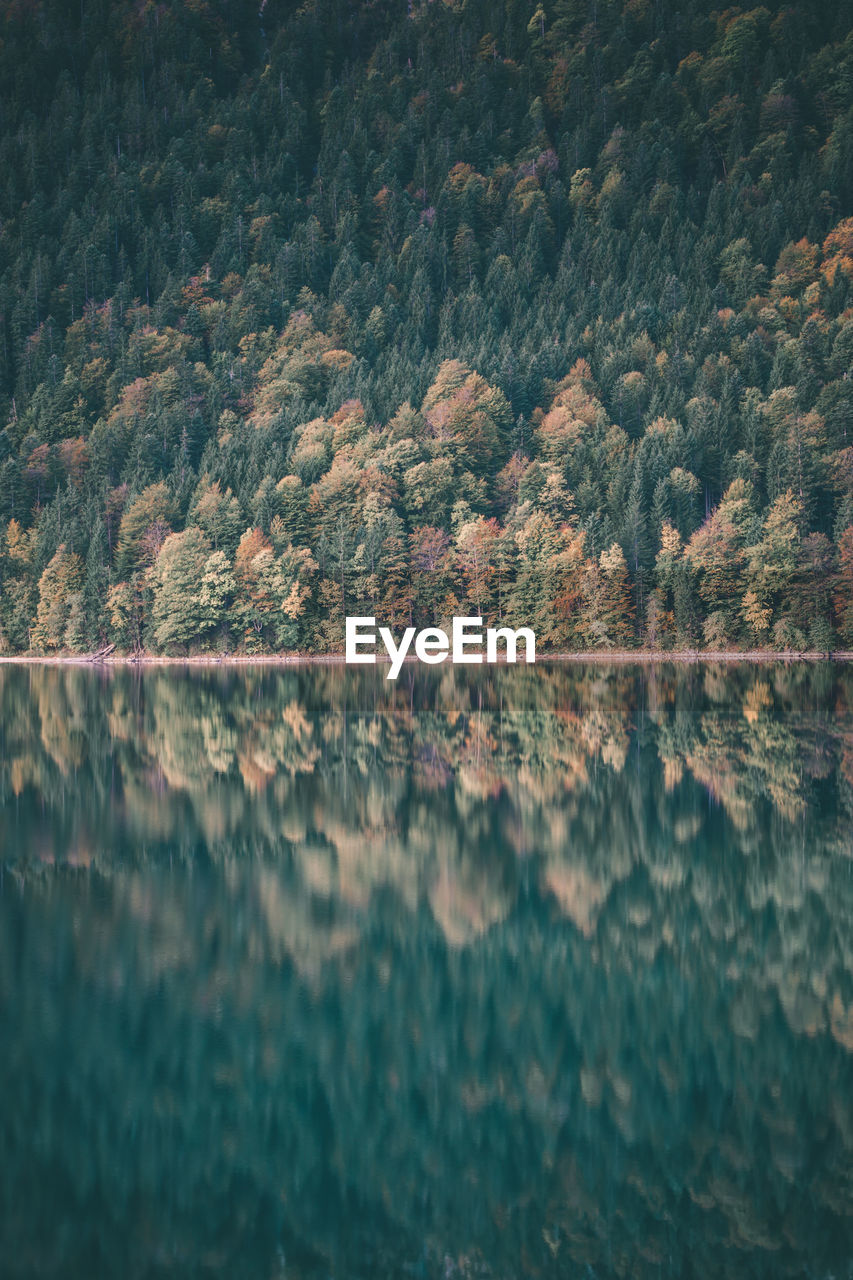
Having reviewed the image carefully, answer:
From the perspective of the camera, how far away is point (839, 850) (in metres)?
26.8

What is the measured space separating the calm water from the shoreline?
75928mm

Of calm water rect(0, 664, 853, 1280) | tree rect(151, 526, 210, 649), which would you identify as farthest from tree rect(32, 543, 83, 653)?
calm water rect(0, 664, 853, 1280)

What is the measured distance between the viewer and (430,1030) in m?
17.3

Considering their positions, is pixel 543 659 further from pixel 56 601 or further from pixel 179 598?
pixel 56 601

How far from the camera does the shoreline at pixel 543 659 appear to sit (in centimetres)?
10994

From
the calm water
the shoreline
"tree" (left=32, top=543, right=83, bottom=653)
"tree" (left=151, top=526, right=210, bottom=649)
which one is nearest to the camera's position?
the calm water

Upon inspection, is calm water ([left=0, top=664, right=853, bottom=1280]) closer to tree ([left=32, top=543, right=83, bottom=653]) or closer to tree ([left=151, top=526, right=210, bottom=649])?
tree ([left=151, top=526, right=210, bottom=649])

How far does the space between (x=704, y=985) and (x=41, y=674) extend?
313ft

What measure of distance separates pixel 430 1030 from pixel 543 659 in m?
97.9

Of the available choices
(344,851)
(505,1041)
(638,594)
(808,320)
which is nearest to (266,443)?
(638,594)

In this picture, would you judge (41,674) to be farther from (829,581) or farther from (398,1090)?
(398,1090)

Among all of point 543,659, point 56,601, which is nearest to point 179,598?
point 56,601

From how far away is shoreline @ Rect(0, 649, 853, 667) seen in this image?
10994cm

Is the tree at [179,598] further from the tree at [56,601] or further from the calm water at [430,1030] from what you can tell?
the calm water at [430,1030]
